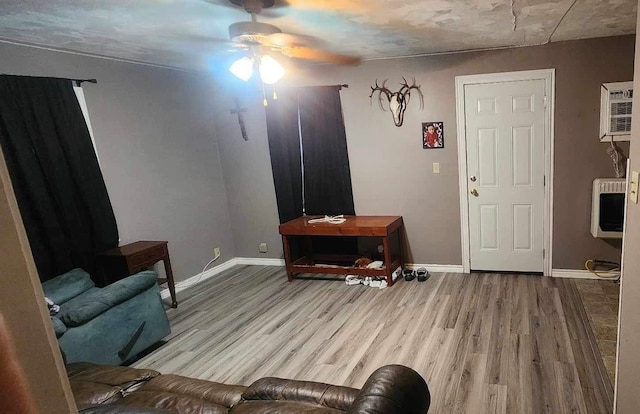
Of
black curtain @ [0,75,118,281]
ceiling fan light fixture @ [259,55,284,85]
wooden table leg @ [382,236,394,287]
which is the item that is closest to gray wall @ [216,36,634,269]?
wooden table leg @ [382,236,394,287]

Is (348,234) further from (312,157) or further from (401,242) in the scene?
(312,157)

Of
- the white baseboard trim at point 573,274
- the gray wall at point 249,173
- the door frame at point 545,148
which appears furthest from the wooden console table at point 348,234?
the white baseboard trim at point 573,274

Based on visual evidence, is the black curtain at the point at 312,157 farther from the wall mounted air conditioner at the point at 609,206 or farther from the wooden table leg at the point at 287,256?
the wall mounted air conditioner at the point at 609,206

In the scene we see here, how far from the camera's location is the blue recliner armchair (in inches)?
97.7

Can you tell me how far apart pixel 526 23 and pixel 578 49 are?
1.09 meters

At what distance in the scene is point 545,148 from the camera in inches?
147

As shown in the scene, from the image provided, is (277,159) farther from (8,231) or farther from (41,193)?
(8,231)

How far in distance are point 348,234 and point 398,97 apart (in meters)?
1.53

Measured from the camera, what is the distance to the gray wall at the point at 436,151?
11.6ft

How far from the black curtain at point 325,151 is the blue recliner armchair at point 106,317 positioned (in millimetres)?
2158

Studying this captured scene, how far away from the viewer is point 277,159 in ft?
15.4

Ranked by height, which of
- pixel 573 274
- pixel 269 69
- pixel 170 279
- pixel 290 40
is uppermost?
pixel 290 40

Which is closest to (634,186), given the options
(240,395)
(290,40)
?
(240,395)

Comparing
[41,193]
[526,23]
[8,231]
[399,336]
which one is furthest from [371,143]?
[8,231]
